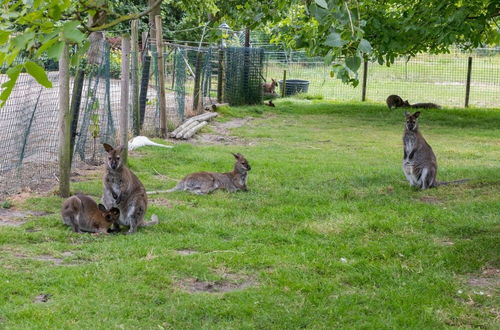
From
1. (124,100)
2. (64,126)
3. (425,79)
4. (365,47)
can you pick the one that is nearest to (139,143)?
(124,100)

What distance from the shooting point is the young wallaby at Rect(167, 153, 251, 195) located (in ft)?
35.5

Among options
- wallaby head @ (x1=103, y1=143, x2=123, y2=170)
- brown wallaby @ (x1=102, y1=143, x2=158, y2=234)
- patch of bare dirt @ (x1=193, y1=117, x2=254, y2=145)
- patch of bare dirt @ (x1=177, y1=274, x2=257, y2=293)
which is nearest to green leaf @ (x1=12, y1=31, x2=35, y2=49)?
patch of bare dirt @ (x1=177, y1=274, x2=257, y2=293)

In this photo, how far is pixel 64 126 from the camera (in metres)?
9.46

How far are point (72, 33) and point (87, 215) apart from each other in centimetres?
526

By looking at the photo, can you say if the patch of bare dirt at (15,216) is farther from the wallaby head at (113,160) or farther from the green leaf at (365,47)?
the green leaf at (365,47)

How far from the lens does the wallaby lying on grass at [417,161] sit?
11.6m

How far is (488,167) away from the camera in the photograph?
45.1ft

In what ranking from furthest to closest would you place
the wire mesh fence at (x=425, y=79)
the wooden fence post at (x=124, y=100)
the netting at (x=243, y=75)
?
the wire mesh fence at (x=425, y=79) < the netting at (x=243, y=75) < the wooden fence post at (x=124, y=100)

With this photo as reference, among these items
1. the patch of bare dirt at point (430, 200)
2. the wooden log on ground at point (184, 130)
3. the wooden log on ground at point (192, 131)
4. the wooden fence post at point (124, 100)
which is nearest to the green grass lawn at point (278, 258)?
the patch of bare dirt at point (430, 200)

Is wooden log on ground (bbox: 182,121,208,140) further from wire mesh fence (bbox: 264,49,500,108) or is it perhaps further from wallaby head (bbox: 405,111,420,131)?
wire mesh fence (bbox: 264,49,500,108)

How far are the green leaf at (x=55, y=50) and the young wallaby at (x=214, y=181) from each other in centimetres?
752

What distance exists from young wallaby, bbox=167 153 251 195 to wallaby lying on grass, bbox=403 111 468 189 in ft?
9.15

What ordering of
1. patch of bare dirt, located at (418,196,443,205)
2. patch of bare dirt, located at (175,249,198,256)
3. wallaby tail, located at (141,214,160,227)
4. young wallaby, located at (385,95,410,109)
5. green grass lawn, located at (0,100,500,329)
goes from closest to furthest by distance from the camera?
green grass lawn, located at (0,100,500,329) < patch of bare dirt, located at (175,249,198,256) < wallaby tail, located at (141,214,160,227) < patch of bare dirt, located at (418,196,443,205) < young wallaby, located at (385,95,410,109)

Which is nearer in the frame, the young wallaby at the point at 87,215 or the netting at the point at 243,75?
the young wallaby at the point at 87,215
